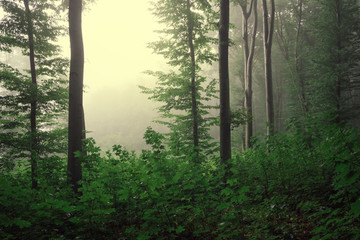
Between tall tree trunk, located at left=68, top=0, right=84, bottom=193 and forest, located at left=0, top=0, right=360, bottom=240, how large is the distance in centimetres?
3

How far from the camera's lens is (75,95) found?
17.3 ft

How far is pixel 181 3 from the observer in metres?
8.21

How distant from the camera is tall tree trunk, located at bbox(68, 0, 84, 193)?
5.01 meters

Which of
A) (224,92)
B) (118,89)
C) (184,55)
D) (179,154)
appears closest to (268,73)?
(184,55)

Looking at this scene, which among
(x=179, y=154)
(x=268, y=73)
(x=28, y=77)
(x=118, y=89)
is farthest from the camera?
(x=118, y=89)

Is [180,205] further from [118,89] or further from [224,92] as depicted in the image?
[118,89]

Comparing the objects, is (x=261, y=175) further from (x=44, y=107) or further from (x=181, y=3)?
(x=44, y=107)

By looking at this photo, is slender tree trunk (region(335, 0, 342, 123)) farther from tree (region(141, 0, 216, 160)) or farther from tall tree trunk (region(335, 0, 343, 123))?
tree (region(141, 0, 216, 160))

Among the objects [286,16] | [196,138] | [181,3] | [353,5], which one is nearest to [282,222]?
[196,138]

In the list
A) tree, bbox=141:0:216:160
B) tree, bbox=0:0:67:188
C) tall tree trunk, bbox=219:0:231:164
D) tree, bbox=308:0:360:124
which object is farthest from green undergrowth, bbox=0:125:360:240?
tree, bbox=308:0:360:124

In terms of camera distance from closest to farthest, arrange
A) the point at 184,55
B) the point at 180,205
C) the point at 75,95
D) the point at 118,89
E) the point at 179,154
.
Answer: the point at 180,205, the point at 179,154, the point at 75,95, the point at 184,55, the point at 118,89

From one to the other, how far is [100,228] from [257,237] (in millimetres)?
2347

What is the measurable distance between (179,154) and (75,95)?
3180 mm

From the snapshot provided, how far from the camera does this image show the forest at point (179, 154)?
289 cm
